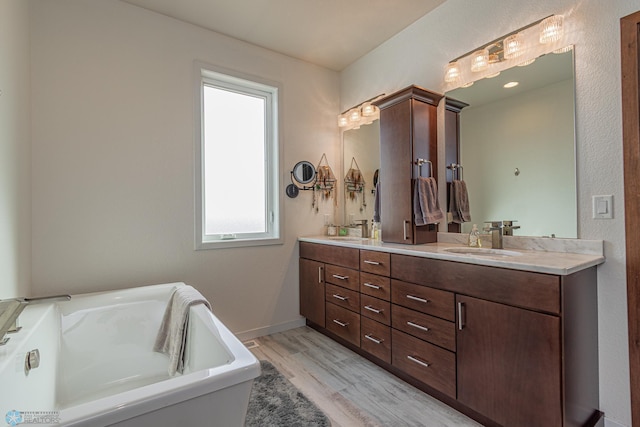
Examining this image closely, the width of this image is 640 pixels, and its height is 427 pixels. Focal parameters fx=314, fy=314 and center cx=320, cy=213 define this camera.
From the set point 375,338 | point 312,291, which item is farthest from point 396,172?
point 312,291

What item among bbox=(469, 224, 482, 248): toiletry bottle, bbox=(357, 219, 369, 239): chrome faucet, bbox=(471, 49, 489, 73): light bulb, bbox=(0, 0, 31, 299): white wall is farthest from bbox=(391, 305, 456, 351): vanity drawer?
bbox=(0, 0, 31, 299): white wall

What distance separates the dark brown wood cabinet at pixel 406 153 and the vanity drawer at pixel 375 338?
25.5 inches

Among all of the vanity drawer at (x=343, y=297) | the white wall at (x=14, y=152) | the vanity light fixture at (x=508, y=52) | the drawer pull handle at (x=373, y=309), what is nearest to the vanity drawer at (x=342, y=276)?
the vanity drawer at (x=343, y=297)

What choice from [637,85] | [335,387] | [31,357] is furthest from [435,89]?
[31,357]

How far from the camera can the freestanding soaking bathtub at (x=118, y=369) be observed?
0.95 metres

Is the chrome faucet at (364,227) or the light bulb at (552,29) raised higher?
the light bulb at (552,29)

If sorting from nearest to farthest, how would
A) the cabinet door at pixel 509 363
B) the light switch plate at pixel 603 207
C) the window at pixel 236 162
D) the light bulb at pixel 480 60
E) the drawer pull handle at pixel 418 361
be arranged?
the cabinet door at pixel 509 363, the light switch plate at pixel 603 207, the drawer pull handle at pixel 418 361, the light bulb at pixel 480 60, the window at pixel 236 162

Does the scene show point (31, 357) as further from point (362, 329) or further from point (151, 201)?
point (362, 329)

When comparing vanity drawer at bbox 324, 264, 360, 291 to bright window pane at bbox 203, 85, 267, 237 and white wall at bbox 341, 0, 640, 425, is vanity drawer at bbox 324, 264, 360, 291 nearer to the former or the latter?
bright window pane at bbox 203, 85, 267, 237

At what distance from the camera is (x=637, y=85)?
1519 mm

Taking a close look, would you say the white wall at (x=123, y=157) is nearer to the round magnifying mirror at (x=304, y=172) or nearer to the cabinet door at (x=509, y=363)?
the round magnifying mirror at (x=304, y=172)

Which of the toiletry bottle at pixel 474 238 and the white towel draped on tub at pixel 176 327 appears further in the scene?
the toiletry bottle at pixel 474 238

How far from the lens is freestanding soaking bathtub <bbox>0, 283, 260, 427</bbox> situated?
954 mm

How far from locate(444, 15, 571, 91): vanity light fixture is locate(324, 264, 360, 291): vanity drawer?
160 cm
